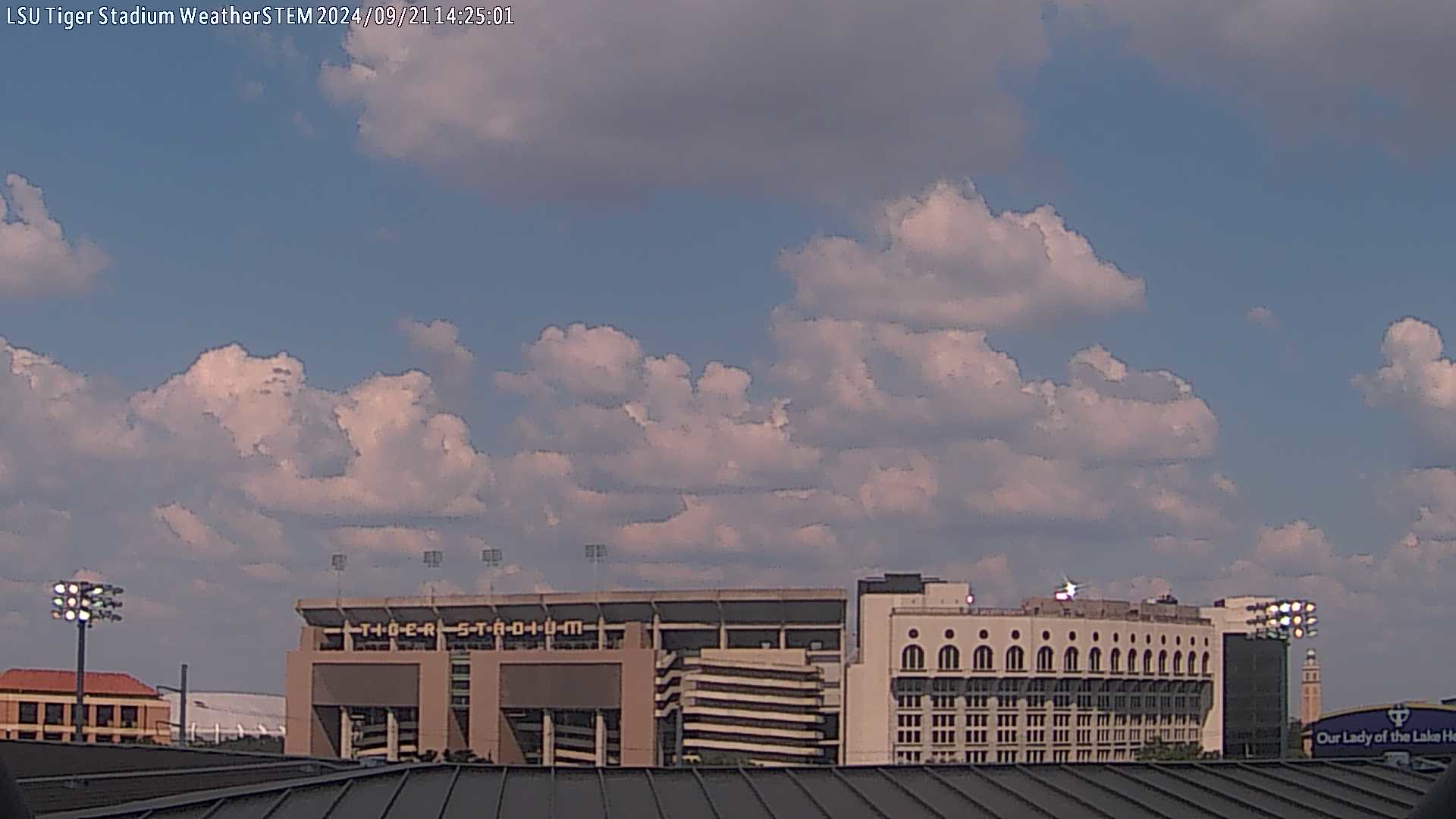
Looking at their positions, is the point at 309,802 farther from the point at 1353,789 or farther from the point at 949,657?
the point at 949,657

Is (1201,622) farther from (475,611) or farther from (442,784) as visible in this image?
(442,784)

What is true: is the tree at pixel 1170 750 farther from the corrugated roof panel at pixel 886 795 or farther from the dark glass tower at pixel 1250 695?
the corrugated roof panel at pixel 886 795

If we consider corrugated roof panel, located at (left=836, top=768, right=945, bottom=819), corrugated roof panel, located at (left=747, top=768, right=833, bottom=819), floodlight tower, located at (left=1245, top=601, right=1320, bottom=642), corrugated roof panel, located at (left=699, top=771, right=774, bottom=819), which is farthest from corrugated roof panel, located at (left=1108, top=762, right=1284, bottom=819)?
floodlight tower, located at (left=1245, top=601, right=1320, bottom=642)

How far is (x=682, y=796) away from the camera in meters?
31.6

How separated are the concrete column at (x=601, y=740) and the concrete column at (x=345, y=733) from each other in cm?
3049

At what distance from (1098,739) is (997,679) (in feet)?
48.1

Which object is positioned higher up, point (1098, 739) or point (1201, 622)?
point (1201, 622)

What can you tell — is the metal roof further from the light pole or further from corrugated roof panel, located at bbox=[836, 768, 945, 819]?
the light pole

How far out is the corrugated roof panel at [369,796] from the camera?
90.7ft

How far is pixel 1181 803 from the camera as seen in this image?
32219mm

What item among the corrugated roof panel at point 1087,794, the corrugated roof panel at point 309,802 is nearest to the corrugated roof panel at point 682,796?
the corrugated roof panel at point 309,802

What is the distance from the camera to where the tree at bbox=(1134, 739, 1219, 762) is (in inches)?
5842

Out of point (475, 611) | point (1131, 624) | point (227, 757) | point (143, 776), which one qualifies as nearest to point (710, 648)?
point (475, 611)

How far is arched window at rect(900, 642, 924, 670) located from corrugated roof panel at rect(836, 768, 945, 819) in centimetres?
11841
